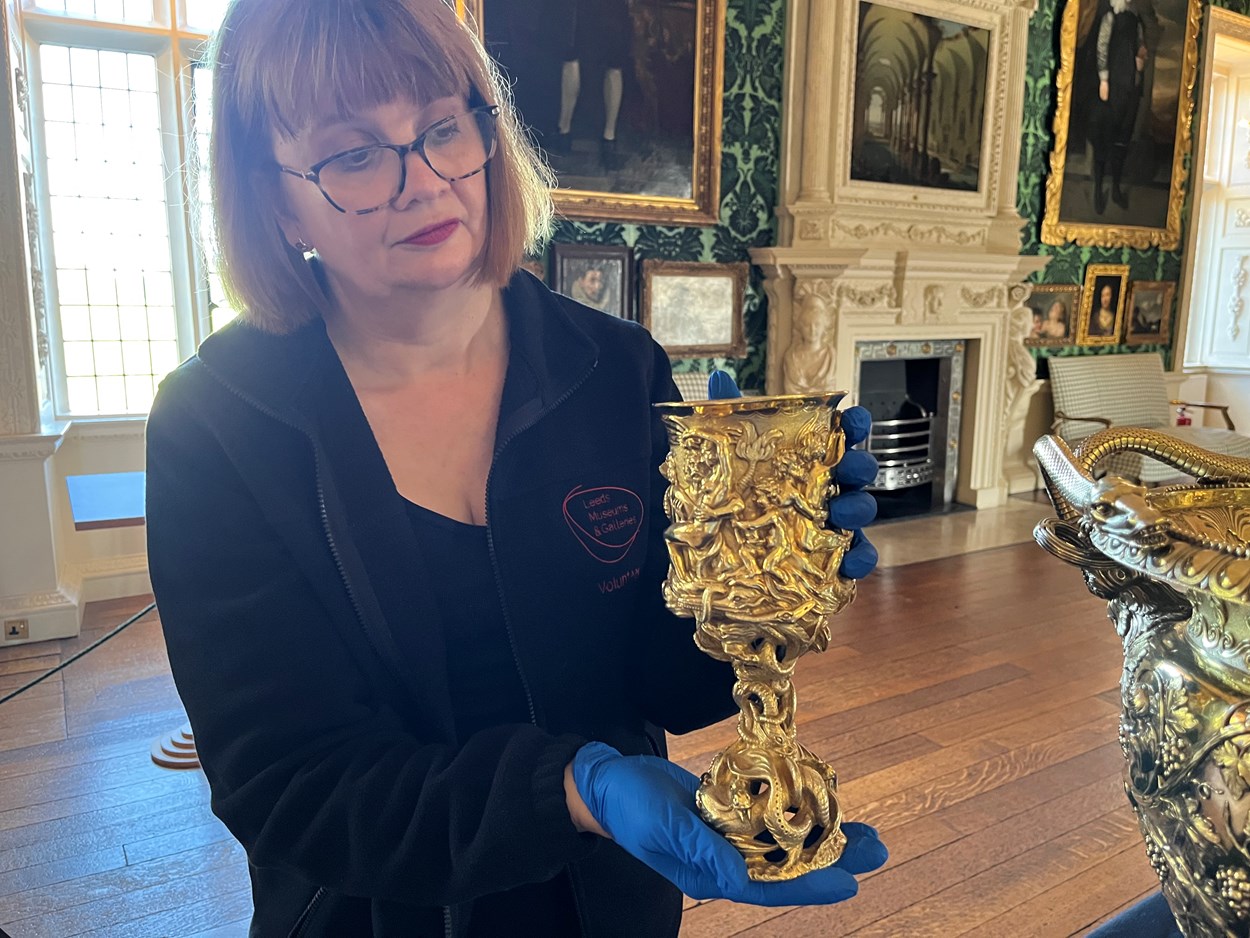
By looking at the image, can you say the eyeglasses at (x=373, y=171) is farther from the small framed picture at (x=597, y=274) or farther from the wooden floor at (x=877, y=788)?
the small framed picture at (x=597, y=274)

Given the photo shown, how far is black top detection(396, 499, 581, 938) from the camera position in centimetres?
112

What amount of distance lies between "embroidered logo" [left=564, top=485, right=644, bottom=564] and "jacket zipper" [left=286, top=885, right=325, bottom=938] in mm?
525

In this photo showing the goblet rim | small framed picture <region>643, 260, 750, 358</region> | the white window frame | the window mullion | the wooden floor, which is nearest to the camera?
the goblet rim

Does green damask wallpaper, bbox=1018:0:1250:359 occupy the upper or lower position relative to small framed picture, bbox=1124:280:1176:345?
upper

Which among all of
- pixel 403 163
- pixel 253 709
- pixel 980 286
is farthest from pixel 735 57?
pixel 253 709

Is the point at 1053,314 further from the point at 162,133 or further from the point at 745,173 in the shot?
the point at 162,133

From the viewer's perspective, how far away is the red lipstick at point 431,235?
1042 mm

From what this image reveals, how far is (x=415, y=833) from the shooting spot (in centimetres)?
94

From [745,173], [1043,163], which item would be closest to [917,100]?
[745,173]

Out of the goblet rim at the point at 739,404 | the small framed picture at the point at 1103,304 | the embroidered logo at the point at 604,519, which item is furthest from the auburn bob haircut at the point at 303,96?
the small framed picture at the point at 1103,304

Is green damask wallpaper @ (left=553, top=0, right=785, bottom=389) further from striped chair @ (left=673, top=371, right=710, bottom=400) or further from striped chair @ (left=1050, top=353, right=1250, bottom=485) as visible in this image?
striped chair @ (left=1050, top=353, right=1250, bottom=485)

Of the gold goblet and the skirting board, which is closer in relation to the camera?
the gold goblet

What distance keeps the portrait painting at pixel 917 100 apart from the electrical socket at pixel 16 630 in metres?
5.45

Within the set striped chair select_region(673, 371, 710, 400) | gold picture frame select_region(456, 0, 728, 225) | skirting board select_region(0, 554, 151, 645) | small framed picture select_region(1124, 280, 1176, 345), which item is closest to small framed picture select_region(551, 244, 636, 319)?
gold picture frame select_region(456, 0, 728, 225)
